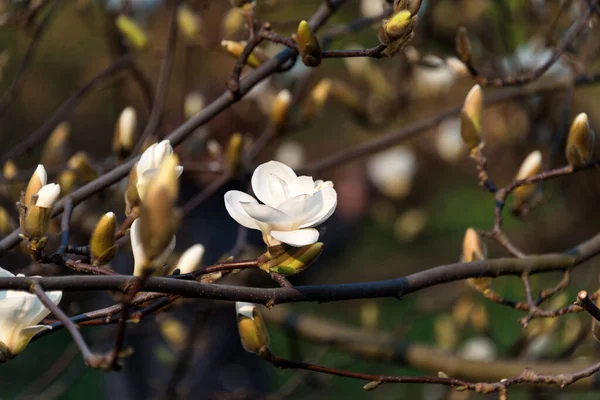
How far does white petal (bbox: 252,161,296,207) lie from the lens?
0.70 metres

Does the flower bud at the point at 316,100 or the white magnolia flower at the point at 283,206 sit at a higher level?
the white magnolia flower at the point at 283,206

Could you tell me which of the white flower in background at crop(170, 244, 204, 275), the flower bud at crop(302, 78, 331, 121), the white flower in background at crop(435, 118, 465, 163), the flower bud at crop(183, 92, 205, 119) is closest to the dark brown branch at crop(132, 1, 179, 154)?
the flower bud at crop(183, 92, 205, 119)

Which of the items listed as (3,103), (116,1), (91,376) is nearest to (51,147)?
(3,103)

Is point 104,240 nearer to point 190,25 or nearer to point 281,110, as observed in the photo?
point 281,110

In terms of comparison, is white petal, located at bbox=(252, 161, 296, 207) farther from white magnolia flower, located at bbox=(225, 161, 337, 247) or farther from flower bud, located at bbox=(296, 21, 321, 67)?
flower bud, located at bbox=(296, 21, 321, 67)

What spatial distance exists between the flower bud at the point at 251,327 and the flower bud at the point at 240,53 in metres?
0.37

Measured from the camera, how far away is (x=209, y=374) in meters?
2.32

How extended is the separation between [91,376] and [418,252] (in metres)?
1.76

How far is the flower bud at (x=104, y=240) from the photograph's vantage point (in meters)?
0.68

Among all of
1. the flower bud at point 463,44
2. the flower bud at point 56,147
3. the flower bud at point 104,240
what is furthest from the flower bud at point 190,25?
the flower bud at point 104,240

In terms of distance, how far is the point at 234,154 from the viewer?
117cm

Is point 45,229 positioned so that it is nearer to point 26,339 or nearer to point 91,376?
point 26,339

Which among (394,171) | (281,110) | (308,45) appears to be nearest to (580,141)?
(308,45)

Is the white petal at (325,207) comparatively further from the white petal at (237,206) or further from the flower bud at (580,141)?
the flower bud at (580,141)
